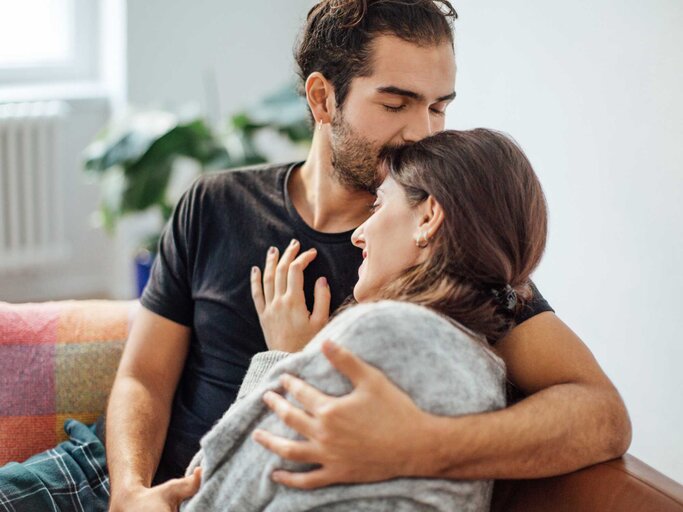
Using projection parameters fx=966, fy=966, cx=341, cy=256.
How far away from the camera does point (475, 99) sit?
226cm

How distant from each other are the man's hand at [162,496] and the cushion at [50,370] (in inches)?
12.4

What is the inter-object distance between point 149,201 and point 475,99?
107cm

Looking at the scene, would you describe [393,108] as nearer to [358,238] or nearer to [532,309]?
[358,238]

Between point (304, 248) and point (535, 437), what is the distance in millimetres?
584

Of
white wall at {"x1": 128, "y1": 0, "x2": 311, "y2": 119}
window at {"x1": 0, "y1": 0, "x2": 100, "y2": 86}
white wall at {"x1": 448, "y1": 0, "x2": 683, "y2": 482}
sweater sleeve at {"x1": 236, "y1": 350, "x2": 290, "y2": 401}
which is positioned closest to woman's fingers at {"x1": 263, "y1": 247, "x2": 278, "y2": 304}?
sweater sleeve at {"x1": 236, "y1": 350, "x2": 290, "y2": 401}

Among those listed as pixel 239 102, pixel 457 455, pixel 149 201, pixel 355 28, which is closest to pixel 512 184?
pixel 457 455

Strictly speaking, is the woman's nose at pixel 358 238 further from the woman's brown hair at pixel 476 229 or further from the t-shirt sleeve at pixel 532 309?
the t-shirt sleeve at pixel 532 309

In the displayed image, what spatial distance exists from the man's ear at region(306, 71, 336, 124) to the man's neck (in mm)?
49

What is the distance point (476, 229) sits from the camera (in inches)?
49.1

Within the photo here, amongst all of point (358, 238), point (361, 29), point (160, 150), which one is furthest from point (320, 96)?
point (160, 150)

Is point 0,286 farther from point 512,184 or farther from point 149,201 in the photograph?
point 512,184

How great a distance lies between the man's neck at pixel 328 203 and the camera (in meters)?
1.67

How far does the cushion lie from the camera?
5.63ft

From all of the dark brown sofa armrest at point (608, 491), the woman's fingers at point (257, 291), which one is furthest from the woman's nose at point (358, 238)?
the dark brown sofa armrest at point (608, 491)
